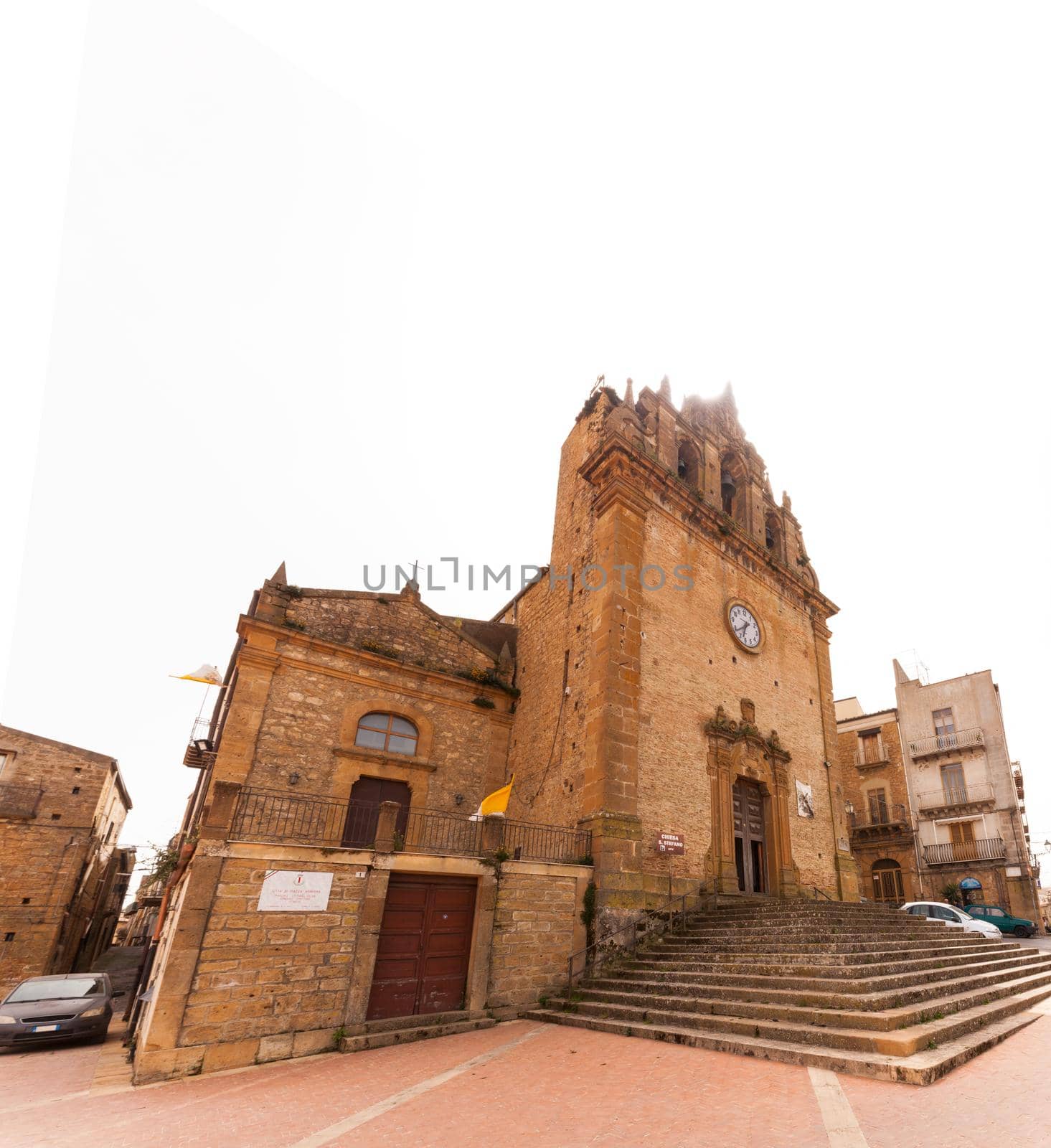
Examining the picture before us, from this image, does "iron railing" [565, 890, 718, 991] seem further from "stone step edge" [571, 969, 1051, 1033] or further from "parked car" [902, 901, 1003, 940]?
"parked car" [902, 901, 1003, 940]

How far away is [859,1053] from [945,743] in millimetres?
25707

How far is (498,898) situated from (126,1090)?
5026 millimetres

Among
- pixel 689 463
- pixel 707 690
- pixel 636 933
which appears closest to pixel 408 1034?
pixel 636 933

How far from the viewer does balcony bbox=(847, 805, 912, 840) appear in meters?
26.6

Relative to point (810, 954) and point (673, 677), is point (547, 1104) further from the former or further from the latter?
point (673, 677)

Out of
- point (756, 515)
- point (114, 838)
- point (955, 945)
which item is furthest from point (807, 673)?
point (114, 838)

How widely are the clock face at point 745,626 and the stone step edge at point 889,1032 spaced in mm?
8932

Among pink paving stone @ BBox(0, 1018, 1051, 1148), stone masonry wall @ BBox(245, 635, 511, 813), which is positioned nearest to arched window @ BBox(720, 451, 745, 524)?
stone masonry wall @ BBox(245, 635, 511, 813)

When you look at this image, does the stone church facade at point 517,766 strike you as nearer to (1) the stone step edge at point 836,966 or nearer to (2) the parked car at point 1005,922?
(1) the stone step edge at point 836,966

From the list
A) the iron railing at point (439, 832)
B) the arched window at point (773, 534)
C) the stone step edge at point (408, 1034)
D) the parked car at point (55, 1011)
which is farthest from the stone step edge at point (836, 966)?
the arched window at point (773, 534)

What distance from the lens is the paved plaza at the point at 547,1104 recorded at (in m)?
4.52

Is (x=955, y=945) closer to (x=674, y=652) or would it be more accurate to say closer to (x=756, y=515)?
(x=674, y=652)

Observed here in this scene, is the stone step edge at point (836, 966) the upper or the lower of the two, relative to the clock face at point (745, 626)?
lower

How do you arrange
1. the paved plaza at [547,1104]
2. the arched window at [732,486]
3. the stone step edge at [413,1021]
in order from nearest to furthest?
the paved plaza at [547,1104] → the stone step edge at [413,1021] → the arched window at [732,486]
